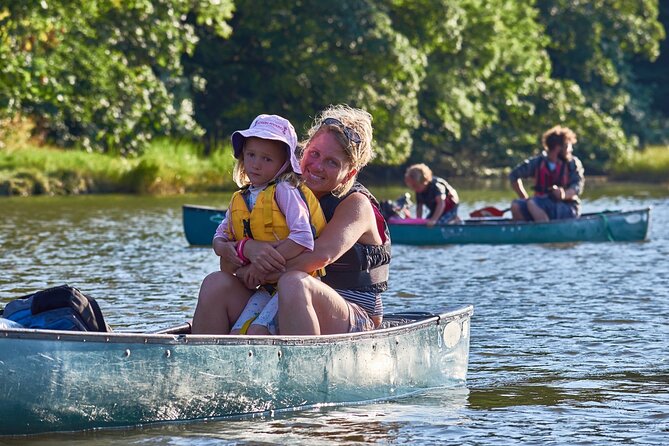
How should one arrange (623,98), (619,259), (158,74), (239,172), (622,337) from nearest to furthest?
1. (239,172)
2. (622,337)
3. (619,259)
4. (158,74)
5. (623,98)

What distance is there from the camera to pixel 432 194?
669 inches

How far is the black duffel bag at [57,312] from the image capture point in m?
6.24

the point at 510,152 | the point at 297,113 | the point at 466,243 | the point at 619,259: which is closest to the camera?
the point at 619,259

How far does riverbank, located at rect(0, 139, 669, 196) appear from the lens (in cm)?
2589

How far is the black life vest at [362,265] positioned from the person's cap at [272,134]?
36 cm

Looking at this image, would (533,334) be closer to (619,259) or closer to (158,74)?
(619,259)

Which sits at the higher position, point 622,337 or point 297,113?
point 297,113

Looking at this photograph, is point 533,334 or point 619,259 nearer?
point 533,334

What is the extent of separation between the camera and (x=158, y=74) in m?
30.8

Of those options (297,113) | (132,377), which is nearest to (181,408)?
(132,377)

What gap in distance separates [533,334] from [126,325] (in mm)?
2689

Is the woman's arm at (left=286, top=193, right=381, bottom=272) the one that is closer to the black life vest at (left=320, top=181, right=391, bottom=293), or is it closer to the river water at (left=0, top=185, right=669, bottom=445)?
the black life vest at (left=320, top=181, right=391, bottom=293)

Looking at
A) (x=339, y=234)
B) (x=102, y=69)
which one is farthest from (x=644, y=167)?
(x=339, y=234)

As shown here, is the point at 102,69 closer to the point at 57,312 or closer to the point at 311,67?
the point at 311,67
